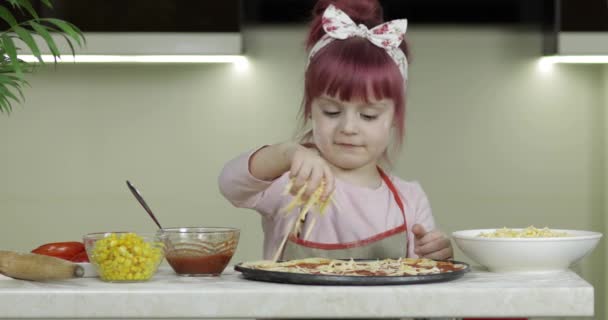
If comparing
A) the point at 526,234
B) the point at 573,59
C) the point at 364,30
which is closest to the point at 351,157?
the point at 364,30

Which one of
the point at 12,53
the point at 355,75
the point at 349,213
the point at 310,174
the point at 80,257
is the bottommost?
the point at 80,257

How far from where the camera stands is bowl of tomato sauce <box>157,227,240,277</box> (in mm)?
1537

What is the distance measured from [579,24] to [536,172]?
66 cm

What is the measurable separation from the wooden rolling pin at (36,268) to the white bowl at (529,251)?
0.66 m

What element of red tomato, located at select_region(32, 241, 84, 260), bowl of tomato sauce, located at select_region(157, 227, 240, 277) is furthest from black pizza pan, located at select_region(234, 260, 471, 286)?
red tomato, located at select_region(32, 241, 84, 260)

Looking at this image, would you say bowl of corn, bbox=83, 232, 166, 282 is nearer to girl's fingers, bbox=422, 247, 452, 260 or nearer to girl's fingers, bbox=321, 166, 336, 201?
girl's fingers, bbox=321, 166, 336, 201

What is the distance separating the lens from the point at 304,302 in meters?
1.34

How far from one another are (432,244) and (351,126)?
1.02 feet

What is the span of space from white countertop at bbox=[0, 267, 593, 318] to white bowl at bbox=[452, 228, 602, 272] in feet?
0.61

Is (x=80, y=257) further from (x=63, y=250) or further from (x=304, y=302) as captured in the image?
(x=304, y=302)

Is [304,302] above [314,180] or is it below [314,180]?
below

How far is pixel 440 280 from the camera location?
1.42m

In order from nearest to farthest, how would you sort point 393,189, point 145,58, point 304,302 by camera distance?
1. point 304,302
2. point 393,189
3. point 145,58

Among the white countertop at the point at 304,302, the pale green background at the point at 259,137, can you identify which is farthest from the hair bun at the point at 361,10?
the pale green background at the point at 259,137
